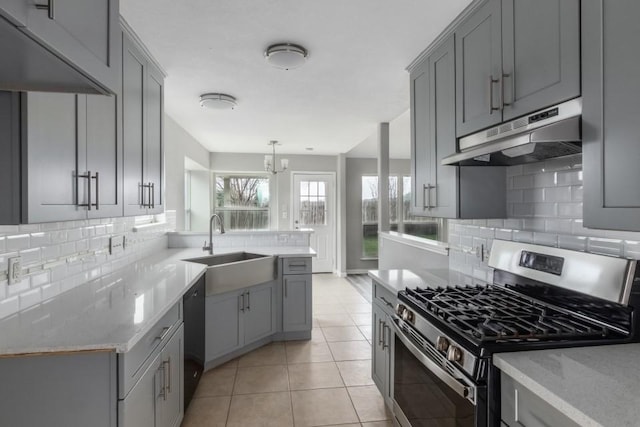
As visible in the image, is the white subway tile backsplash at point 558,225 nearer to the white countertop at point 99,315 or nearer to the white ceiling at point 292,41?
the white ceiling at point 292,41

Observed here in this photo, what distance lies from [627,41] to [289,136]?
4.34 metres

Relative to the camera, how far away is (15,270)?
1.51 m

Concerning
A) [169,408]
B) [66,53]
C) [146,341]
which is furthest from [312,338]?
[66,53]

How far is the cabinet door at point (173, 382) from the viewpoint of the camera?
5.61 feet

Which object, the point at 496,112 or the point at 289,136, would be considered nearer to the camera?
the point at 496,112

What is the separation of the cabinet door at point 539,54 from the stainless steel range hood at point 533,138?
59 millimetres

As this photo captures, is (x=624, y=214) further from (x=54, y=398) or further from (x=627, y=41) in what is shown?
(x=54, y=398)

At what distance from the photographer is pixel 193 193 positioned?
6234 millimetres

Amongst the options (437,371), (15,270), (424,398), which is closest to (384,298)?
(424,398)

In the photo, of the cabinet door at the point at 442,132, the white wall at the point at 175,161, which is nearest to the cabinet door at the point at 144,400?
the cabinet door at the point at 442,132

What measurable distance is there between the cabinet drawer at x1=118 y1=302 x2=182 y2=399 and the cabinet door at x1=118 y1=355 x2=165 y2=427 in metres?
0.04

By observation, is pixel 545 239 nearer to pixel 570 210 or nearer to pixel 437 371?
pixel 570 210

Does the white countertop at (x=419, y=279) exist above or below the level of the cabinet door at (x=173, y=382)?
above

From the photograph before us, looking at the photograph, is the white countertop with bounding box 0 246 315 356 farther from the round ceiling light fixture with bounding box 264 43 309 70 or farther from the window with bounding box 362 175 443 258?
the window with bounding box 362 175 443 258
